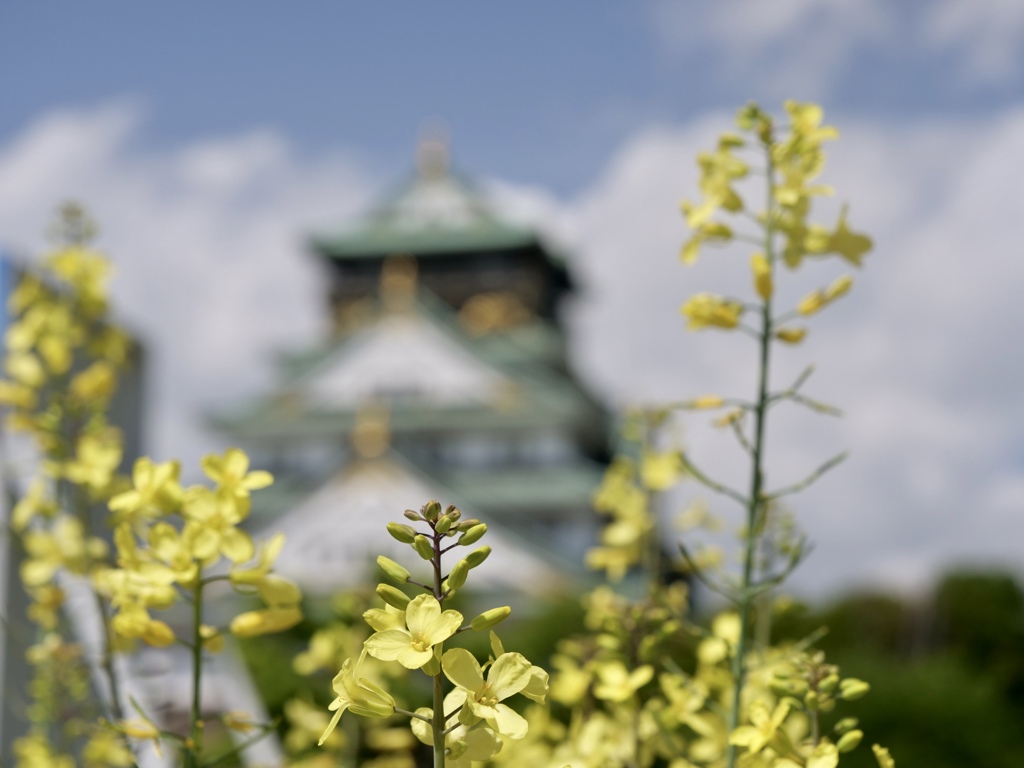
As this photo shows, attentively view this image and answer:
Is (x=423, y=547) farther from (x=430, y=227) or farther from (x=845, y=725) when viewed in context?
(x=430, y=227)

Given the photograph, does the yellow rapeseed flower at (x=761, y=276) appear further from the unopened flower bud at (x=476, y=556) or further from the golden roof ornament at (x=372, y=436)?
the golden roof ornament at (x=372, y=436)

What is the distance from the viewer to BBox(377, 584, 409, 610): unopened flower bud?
1298mm

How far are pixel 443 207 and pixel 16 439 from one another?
34.3 metres

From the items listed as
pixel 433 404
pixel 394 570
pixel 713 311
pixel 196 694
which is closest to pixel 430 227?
pixel 433 404

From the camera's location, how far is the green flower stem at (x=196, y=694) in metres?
1.73

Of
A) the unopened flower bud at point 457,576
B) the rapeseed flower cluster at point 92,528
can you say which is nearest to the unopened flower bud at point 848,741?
the unopened flower bud at point 457,576

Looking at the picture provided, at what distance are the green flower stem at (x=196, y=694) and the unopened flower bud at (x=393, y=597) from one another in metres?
0.52

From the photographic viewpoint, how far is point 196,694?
1.73 m

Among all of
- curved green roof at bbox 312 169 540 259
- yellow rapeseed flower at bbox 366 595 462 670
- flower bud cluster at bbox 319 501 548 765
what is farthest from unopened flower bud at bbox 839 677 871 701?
curved green roof at bbox 312 169 540 259

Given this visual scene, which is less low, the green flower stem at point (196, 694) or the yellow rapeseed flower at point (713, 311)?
the yellow rapeseed flower at point (713, 311)

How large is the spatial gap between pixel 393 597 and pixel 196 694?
1.81 feet

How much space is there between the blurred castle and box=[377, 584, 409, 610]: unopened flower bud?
23836mm

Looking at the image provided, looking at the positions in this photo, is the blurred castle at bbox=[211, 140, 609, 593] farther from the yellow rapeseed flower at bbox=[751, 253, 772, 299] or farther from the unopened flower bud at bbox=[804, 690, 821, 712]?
the unopened flower bud at bbox=[804, 690, 821, 712]

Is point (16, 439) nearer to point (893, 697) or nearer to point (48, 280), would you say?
point (48, 280)
